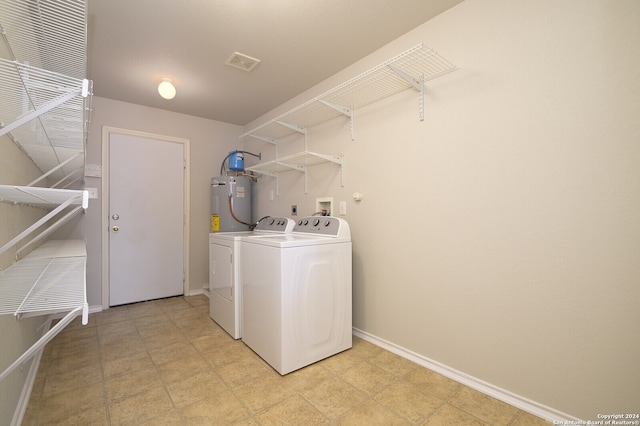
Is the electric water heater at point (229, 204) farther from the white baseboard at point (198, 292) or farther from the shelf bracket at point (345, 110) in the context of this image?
the shelf bracket at point (345, 110)

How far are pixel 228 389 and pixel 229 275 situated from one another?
93cm

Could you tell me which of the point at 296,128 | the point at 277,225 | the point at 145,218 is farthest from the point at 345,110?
the point at 145,218

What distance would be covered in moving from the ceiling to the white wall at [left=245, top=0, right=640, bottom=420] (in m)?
0.31

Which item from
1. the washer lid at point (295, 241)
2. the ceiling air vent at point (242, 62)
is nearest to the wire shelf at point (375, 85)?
the ceiling air vent at point (242, 62)

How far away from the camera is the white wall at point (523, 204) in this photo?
1294 millimetres

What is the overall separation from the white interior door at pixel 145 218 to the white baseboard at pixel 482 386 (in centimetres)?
281

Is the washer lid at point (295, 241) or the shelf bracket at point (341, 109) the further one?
the shelf bracket at point (341, 109)

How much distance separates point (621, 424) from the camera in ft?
4.17

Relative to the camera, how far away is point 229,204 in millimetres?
3645

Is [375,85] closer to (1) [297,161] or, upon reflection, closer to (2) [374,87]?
(2) [374,87]

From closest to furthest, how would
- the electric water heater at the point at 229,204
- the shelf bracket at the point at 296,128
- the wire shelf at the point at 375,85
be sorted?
the wire shelf at the point at 375,85 → the shelf bracket at the point at 296,128 → the electric water heater at the point at 229,204

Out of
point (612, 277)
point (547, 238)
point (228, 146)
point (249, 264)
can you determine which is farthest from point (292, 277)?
point (228, 146)

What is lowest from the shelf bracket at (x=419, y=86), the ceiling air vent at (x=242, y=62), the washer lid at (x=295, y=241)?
the washer lid at (x=295, y=241)

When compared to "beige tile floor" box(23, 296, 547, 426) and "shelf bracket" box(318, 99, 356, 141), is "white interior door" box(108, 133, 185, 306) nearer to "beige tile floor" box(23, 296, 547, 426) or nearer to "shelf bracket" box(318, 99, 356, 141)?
"beige tile floor" box(23, 296, 547, 426)
